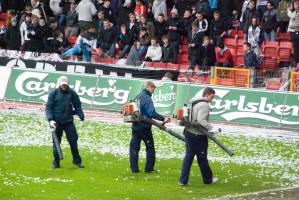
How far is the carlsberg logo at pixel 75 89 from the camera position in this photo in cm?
3178

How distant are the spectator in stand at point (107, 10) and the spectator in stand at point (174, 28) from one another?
123 inches

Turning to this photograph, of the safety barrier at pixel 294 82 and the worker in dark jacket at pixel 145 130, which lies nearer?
the worker in dark jacket at pixel 145 130

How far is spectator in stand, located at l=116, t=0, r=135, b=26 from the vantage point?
3806cm

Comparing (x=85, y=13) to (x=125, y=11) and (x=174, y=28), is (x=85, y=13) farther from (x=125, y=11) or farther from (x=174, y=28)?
(x=174, y=28)

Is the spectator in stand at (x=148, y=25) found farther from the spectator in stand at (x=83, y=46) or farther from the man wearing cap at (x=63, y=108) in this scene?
the man wearing cap at (x=63, y=108)

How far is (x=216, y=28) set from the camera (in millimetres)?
35281

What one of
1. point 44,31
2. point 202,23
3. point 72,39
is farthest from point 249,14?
point 44,31

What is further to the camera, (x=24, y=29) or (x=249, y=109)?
(x=24, y=29)

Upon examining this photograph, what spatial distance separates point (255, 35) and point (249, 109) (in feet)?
17.3

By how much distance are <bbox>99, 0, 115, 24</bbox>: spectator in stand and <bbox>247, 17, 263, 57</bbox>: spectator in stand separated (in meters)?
6.50

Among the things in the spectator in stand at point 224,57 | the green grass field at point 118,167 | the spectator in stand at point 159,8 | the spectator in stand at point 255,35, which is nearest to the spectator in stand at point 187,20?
the spectator in stand at point 159,8

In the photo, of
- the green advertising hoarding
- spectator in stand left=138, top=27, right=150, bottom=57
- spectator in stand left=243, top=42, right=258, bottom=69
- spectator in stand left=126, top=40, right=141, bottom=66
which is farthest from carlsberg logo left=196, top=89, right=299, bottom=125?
spectator in stand left=138, top=27, right=150, bottom=57

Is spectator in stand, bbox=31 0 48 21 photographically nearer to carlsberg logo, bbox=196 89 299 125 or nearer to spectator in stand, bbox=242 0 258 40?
spectator in stand, bbox=242 0 258 40

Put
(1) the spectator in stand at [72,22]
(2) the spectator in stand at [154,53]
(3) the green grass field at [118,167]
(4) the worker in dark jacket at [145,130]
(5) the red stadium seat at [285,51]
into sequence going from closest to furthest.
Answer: (3) the green grass field at [118,167] → (4) the worker in dark jacket at [145,130] → (5) the red stadium seat at [285,51] → (2) the spectator in stand at [154,53] → (1) the spectator in stand at [72,22]
